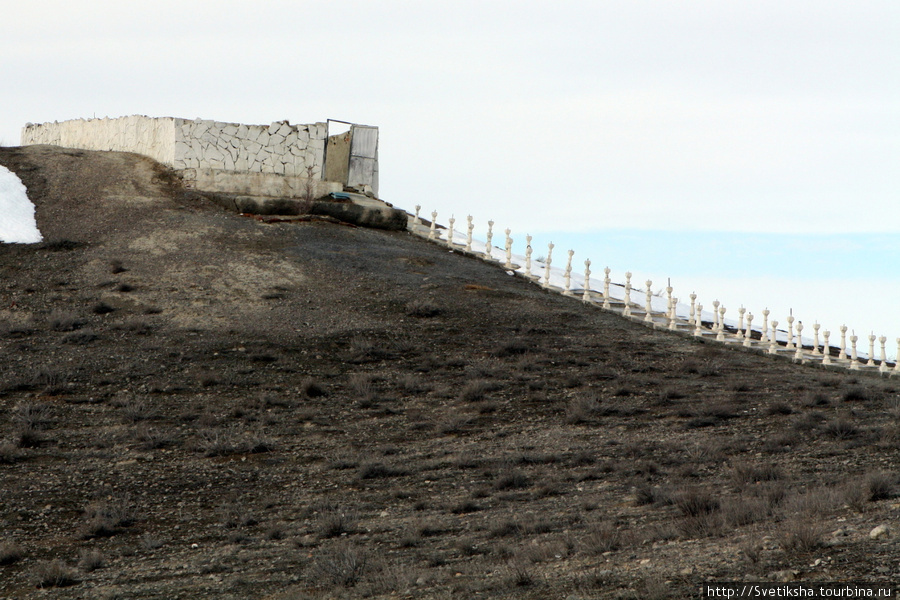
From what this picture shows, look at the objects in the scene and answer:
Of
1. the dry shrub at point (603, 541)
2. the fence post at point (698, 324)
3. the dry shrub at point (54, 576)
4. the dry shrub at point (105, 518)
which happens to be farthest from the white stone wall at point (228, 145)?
the dry shrub at point (603, 541)

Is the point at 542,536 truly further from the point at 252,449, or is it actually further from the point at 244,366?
the point at 244,366

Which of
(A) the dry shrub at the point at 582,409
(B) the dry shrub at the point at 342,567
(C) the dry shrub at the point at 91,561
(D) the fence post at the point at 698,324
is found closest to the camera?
(B) the dry shrub at the point at 342,567

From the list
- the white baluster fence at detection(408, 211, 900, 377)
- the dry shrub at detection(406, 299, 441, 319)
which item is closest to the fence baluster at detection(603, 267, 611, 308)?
the white baluster fence at detection(408, 211, 900, 377)

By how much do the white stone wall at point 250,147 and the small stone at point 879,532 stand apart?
76.4 ft

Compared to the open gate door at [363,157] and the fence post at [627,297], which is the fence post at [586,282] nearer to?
the fence post at [627,297]

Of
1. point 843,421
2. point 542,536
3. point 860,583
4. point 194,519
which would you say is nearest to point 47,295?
point 194,519

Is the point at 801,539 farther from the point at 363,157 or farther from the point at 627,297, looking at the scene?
the point at 363,157

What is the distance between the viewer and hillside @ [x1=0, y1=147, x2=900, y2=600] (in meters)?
8.91

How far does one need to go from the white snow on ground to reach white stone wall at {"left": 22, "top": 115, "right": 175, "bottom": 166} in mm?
4082

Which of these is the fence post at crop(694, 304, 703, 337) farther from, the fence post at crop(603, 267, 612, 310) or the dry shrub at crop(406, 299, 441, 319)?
the dry shrub at crop(406, 299, 441, 319)

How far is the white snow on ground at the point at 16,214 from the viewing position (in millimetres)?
23516

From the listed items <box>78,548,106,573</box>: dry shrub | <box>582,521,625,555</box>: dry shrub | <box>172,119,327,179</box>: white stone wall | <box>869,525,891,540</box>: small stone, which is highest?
<box>172,119,327,179</box>: white stone wall

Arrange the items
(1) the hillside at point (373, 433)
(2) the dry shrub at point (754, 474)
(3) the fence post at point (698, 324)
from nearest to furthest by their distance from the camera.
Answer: (1) the hillside at point (373, 433)
(2) the dry shrub at point (754, 474)
(3) the fence post at point (698, 324)

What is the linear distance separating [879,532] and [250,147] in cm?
2367
